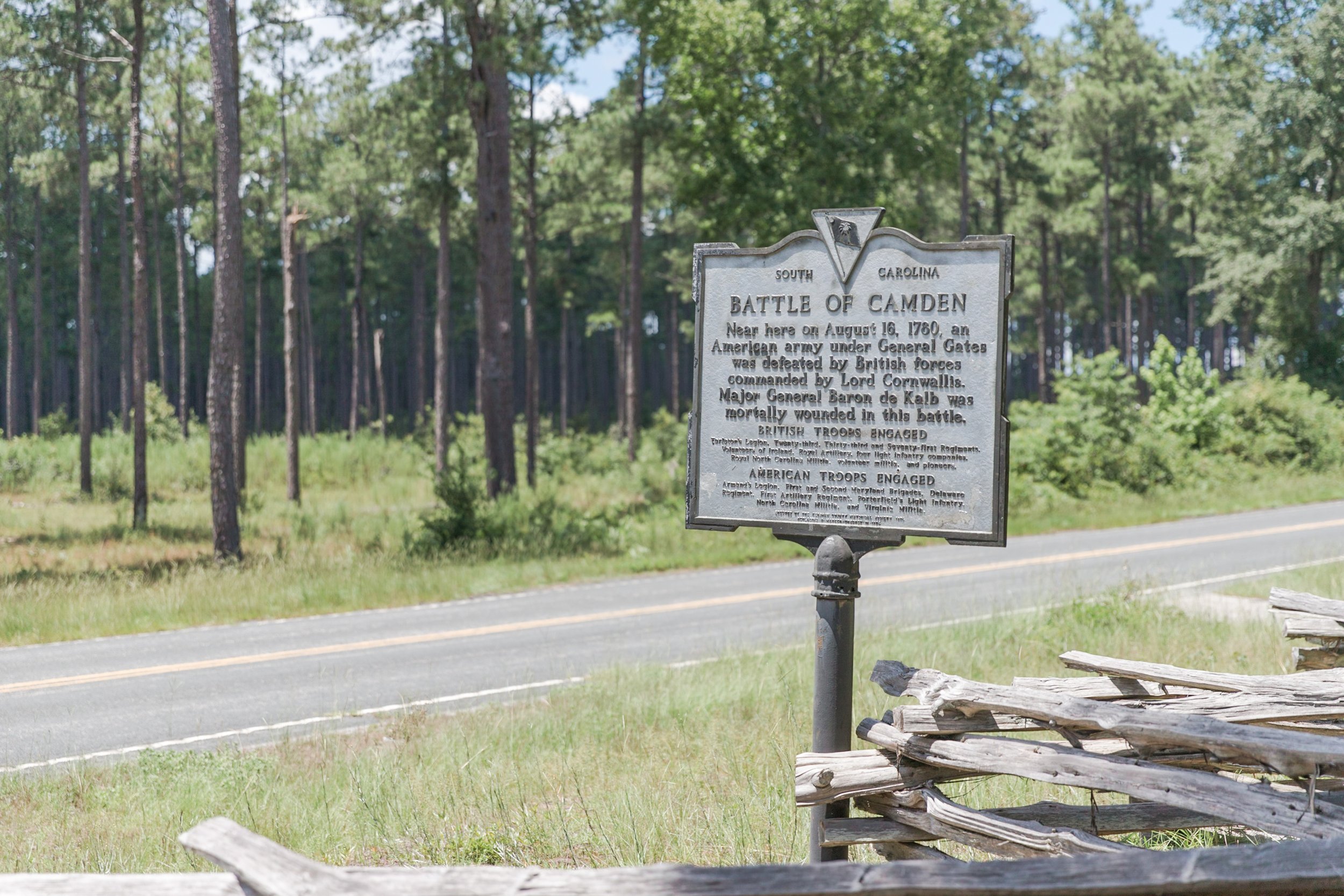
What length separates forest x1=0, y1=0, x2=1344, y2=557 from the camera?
73.3 feet

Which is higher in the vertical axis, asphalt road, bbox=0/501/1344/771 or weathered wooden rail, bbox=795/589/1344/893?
weathered wooden rail, bbox=795/589/1344/893

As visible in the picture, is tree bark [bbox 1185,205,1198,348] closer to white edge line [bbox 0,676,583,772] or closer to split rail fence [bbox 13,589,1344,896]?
white edge line [bbox 0,676,583,772]

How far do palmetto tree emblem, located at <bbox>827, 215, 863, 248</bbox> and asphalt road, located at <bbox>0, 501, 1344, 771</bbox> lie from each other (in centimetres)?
525

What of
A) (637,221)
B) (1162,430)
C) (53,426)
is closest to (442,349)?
(637,221)

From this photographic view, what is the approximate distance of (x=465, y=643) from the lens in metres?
11.3

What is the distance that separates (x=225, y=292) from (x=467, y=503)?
16.0 ft

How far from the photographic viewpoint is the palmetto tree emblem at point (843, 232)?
4.98 meters

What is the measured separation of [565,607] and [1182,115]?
168 feet

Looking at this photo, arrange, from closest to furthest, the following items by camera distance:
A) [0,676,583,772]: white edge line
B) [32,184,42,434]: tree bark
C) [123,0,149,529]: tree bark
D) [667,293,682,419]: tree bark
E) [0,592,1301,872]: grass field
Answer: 1. [0,592,1301,872]: grass field
2. [0,676,583,772]: white edge line
3. [123,0,149,529]: tree bark
4. [32,184,42,434]: tree bark
5. [667,293,682,419]: tree bark

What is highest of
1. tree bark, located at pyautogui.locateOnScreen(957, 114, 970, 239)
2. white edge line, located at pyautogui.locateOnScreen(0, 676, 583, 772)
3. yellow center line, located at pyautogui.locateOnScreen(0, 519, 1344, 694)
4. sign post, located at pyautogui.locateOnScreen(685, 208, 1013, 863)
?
tree bark, located at pyautogui.locateOnScreen(957, 114, 970, 239)

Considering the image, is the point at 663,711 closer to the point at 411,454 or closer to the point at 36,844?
the point at 36,844

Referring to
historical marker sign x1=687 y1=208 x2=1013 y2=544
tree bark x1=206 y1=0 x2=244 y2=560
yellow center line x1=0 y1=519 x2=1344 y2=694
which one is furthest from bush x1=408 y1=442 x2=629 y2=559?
historical marker sign x1=687 y1=208 x2=1013 y2=544

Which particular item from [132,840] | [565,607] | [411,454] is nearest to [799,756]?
[132,840]

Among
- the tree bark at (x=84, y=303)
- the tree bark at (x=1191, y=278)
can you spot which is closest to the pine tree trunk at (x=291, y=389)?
the tree bark at (x=84, y=303)
